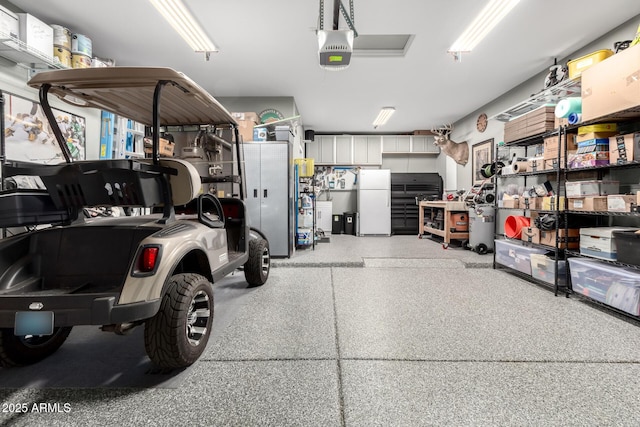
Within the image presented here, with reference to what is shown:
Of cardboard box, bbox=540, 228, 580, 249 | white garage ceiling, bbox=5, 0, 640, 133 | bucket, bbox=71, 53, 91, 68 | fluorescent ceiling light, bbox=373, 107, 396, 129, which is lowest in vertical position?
cardboard box, bbox=540, 228, 580, 249

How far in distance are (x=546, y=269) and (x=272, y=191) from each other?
3.61 m

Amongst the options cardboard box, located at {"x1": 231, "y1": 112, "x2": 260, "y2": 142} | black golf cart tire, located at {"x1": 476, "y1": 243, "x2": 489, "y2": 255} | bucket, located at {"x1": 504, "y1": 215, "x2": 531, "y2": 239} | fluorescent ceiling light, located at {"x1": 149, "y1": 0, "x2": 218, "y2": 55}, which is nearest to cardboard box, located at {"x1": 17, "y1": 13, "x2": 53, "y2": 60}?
fluorescent ceiling light, located at {"x1": 149, "y1": 0, "x2": 218, "y2": 55}

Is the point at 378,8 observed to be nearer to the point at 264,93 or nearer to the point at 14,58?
the point at 264,93

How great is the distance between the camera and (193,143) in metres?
2.70

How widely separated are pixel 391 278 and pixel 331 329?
5.21ft

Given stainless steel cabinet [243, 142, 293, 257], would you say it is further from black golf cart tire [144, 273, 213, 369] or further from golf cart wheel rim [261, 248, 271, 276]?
black golf cart tire [144, 273, 213, 369]

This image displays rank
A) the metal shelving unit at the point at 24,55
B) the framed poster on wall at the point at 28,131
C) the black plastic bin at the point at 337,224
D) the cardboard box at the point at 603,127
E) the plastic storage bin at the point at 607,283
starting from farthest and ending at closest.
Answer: the black plastic bin at the point at 337,224 → the cardboard box at the point at 603,127 → the framed poster on wall at the point at 28,131 → the metal shelving unit at the point at 24,55 → the plastic storage bin at the point at 607,283

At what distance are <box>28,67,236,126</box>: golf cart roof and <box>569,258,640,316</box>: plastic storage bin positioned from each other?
3.43 meters

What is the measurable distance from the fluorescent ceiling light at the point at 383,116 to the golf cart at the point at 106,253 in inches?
196

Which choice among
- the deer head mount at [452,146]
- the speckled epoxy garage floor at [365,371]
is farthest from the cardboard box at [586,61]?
the deer head mount at [452,146]

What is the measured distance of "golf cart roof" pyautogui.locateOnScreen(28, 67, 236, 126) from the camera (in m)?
1.52

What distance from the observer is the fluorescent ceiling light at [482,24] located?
2.77 meters

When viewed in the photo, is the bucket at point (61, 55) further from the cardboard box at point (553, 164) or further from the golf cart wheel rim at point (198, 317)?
the cardboard box at point (553, 164)

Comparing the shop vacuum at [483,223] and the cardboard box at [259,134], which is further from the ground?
the cardboard box at [259,134]
